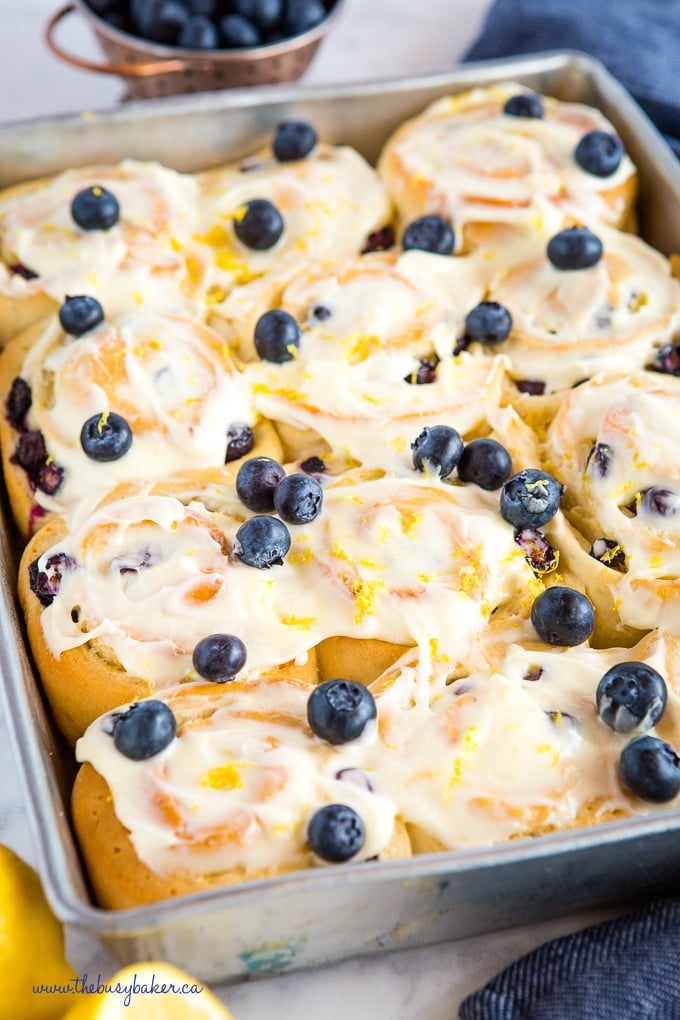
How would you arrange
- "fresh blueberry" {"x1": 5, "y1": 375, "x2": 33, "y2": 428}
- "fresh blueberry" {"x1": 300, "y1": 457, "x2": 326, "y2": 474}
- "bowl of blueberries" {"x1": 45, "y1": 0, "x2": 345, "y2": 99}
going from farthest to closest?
"bowl of blueberries" {"x1": 45, "y1": 0, "x2": 345, "y2": 99} < "fresh blueberry" {"x1": 5, "y1": 375, "x2": 33, "y2": 428} < "fresh blueberry" {"x1": 300, "y1": 457, "x2": 326, "y2": 474}

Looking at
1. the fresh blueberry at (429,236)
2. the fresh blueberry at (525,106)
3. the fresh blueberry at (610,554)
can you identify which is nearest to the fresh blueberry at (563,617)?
the fresh blueberry at (610,554)

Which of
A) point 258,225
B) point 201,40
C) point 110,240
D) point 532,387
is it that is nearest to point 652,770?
point 532,387

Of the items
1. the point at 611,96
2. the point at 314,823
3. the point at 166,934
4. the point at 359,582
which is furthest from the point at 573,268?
the point at 166,934

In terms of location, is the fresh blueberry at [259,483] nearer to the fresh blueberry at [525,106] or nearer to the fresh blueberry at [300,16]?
the fresh blueberry at [525,106]

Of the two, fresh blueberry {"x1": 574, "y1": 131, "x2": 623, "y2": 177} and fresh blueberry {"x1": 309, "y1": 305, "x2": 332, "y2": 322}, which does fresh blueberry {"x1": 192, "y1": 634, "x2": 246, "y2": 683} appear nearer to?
fresh blueberry {"x1": 309, "y1": 305, "x2": 332, "y2": 322}

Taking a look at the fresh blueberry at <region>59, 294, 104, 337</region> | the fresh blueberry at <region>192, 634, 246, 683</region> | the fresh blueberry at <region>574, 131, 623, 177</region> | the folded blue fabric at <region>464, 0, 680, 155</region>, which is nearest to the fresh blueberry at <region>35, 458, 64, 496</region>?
the fresh blueberry at <region>59, 294, 104, 337</region>
